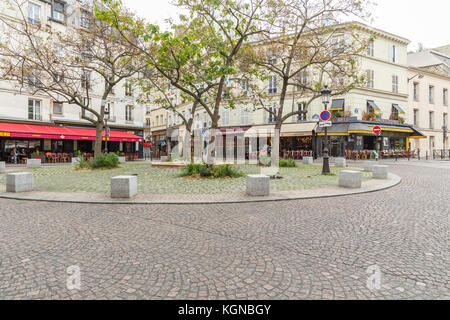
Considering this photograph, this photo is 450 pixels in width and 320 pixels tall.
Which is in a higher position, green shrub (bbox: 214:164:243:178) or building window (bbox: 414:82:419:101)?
building window (bbox: 414:82:419:101)

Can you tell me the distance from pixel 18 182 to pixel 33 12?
23.7m

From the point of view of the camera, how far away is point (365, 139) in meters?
28.0

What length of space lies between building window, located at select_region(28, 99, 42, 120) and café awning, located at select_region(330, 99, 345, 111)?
94.7 feet

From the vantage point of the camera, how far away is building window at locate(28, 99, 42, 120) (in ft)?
78.4

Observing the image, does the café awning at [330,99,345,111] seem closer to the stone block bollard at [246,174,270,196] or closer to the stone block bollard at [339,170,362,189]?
the stone block bollard at [339,170,362,189]

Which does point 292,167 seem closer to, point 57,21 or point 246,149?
point 246,149

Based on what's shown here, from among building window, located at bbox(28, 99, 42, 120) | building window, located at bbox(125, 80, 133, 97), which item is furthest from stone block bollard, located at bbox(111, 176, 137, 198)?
building window, located at bbox(28, 99, 42, 120)

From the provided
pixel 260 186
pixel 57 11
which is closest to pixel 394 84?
pixel 260 186

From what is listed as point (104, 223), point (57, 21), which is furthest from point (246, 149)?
point (104, 223)

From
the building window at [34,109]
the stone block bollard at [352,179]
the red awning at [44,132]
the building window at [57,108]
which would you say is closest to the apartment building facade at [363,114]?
the red awning at [44,132]

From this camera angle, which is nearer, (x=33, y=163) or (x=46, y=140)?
(x=33, y=163)

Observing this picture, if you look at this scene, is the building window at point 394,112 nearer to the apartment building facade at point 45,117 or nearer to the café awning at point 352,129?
the café awning at point 352,129

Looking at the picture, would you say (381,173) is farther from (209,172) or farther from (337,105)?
(337,105)

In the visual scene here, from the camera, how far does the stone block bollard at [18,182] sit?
805 cm
